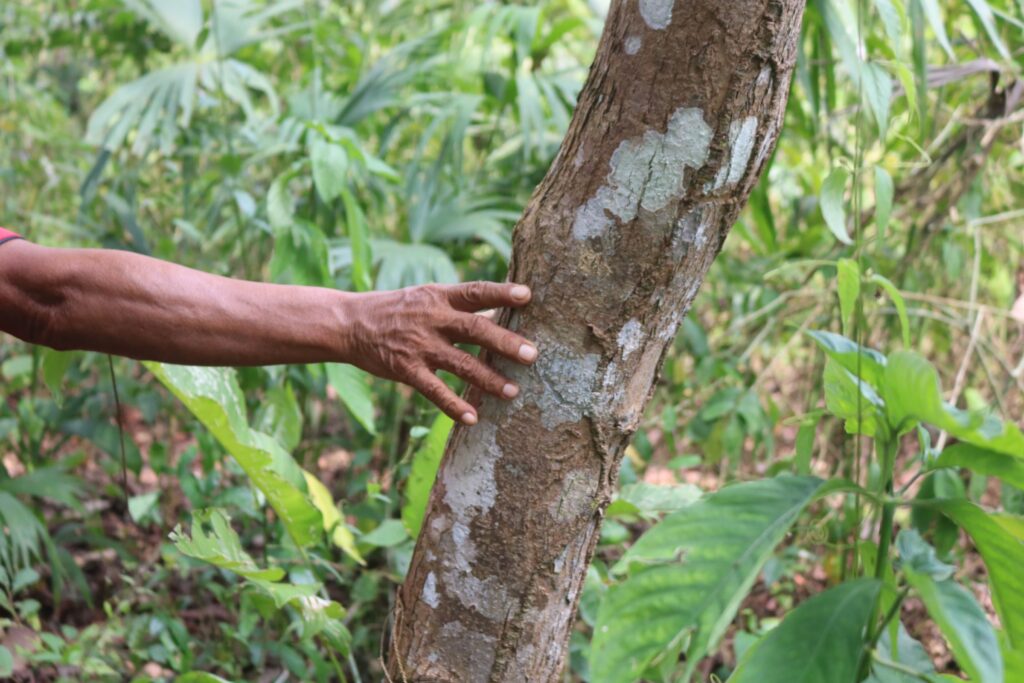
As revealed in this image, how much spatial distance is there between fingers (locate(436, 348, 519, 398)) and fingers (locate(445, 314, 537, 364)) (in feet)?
0.08

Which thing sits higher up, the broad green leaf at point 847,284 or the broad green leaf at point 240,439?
the broad green leaf at point 847,284

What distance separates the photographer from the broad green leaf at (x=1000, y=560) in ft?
3.50

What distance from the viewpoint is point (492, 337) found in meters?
1.22

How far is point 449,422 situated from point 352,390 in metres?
0.40

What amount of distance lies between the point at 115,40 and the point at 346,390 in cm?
187

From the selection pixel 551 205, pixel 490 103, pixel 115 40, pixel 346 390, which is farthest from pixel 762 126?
pixel 115 40

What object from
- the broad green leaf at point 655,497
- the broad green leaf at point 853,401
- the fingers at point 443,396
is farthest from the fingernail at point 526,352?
the broad green leaf at point 655,497

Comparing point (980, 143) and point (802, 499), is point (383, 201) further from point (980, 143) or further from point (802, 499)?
point (802, 499)

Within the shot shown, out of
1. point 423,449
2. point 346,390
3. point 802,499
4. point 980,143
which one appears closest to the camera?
point 802,499

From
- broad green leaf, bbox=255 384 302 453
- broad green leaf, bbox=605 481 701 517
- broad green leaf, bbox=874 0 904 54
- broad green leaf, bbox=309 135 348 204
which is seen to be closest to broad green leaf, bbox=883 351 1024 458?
broad green leaf, bbox=874 0 904 54

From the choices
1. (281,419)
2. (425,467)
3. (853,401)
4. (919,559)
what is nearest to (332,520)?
(281,419)

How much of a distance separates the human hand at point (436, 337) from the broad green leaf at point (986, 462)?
0.50 metres

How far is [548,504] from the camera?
4.11 ft

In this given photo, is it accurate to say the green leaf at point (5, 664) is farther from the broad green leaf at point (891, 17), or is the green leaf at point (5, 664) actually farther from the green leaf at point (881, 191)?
the broad green leaf at point (891, 17)
